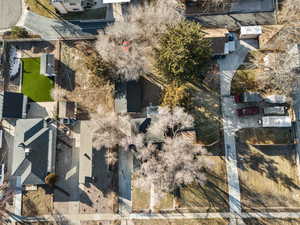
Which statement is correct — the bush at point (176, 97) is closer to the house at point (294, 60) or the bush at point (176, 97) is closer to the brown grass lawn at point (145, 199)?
the brown grass lawn at point (145, 199)

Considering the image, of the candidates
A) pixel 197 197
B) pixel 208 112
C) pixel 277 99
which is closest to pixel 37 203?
pixel 197 197

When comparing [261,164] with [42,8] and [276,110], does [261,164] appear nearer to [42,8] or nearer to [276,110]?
[276,110]

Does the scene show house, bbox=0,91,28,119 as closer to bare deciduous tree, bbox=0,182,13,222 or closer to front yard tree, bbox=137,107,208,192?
bare deciduous tree, bbox=0,182,13,222

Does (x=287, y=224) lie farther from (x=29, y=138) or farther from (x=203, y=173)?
(x=29, y=138)

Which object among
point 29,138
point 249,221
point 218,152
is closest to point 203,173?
point 218,152

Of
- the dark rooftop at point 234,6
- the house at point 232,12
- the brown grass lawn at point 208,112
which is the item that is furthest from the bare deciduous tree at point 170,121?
the dark rooftop at point 234,6

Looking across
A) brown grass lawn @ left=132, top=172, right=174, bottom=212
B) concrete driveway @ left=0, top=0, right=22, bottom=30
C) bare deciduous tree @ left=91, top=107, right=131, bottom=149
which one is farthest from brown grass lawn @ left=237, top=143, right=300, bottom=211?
concrete driveway @ left=0, top=0, right=22, bottom=30

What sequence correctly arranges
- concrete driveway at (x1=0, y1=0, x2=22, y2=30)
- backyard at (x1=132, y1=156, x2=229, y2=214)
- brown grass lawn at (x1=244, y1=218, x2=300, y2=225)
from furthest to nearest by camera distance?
concrete driveway at (x1=0, y1=0, x2=22, y2=30) < backyard at (x1=132, y1=156, x2=229, y2=214) < brown grass lawn at (x1=244, y1=218, x2=300, y2=225)
